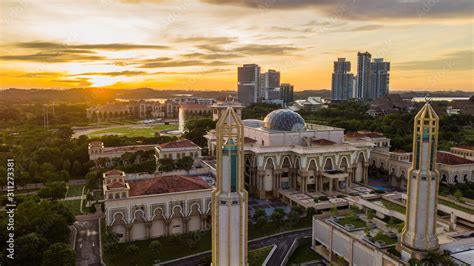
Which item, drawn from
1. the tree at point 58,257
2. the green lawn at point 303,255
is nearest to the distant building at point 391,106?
the green lawn at point 303,255

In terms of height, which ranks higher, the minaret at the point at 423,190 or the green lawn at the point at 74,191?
the minaret at the point at 423,190

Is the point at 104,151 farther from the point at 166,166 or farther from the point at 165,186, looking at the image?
the point at 165,186

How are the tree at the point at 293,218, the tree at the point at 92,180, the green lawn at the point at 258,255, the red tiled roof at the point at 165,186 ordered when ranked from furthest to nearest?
the tree at the point at 92,180 < the tree at the point at 293,218 < the red tiled roof at the point at 165,186 < the green lawn at the point at 258,255

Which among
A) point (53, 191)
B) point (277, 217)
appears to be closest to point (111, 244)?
point (277, 217)

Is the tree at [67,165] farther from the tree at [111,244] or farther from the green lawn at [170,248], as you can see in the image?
the tree at [111,244]

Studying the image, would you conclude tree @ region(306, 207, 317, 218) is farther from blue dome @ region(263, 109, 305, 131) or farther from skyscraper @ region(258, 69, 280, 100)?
skyscraper @ region(258, 69, 280, 100)
